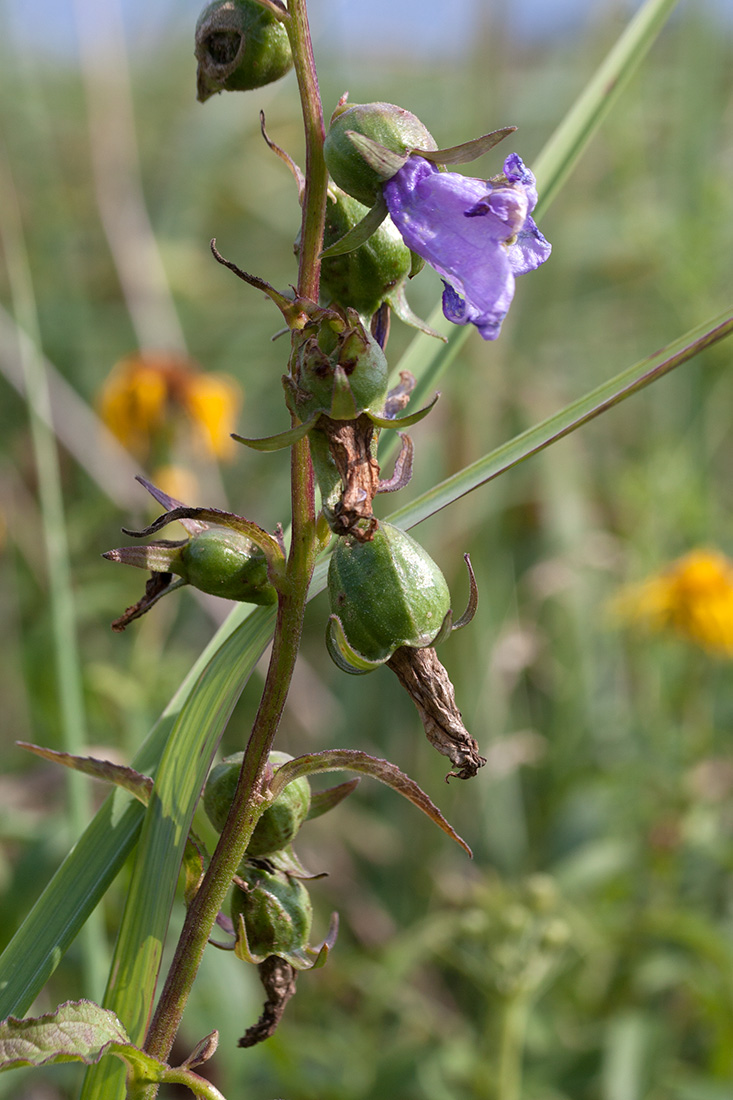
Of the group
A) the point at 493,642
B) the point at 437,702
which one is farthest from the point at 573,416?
the point at 493,642

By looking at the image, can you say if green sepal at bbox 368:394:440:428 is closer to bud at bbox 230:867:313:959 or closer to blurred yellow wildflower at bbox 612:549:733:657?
bud at bbox 230:867:313:959

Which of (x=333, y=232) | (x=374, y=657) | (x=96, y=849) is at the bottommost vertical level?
(x=96, y=849)

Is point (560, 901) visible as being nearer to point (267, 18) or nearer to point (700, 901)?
point (700, 901)

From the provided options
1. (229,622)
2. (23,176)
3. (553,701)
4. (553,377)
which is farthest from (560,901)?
(23,176)

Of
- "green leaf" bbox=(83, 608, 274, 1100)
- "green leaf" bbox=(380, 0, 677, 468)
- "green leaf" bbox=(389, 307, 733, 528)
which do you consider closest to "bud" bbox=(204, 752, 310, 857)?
"green leaf" bbox=(83, 608, 274, 1100)

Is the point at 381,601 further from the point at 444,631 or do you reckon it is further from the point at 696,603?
the point at 696,603

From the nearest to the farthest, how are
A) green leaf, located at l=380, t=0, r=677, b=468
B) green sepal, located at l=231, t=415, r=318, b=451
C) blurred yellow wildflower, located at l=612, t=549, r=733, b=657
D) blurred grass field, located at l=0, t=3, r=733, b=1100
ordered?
green sepal, located at l=231, t=415, r=318, b=451 < green leaf, located at l=380, t=0, r=677, b=468 < blurred grass field, located at l=0, t=3, r=733, b=1100 < blurred yellow wildflower, located at l=612, t=549, r=733, b=657

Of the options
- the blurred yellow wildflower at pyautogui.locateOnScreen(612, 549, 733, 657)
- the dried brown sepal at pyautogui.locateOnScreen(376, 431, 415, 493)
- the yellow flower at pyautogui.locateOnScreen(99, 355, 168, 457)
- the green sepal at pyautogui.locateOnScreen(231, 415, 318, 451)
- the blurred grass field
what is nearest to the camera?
the green sepal at pyautogui.locateOnScreen(231, 415, 318, 451)
